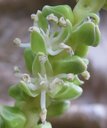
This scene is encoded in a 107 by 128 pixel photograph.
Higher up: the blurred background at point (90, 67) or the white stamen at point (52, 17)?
the blurred background at point (90, 67)

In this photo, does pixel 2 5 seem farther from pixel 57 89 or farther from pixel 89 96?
pixel 57 89

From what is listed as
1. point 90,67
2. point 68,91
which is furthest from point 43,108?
point 90,67

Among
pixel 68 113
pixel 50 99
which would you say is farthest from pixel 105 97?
pixel 50 99

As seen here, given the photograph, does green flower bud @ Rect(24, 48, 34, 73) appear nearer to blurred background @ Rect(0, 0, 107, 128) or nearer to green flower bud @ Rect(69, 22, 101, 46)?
green flower bud @ Rect(69, 22, 101, 46)

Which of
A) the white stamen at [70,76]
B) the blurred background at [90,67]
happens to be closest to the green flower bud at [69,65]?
the white stamen at [70,76]

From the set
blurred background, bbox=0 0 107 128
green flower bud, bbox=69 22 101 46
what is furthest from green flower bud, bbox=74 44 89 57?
blurred background, bbox=0 0 107 128

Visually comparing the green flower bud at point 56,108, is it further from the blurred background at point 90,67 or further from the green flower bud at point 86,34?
the blurred background at point 90,67
